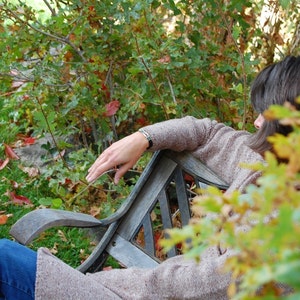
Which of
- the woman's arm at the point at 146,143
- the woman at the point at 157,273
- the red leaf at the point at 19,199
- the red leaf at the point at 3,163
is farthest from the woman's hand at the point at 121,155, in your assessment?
the red leaf at the point at 3,163

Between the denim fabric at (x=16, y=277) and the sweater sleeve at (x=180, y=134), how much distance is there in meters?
0.64

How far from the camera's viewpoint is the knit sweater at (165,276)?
194 cm

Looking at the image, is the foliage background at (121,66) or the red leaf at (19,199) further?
the red leaf at (19,199)

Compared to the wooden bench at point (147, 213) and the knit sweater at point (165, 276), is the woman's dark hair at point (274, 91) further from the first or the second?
the wooden bench at point (147, 213)

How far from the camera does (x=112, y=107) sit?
3.37 metres

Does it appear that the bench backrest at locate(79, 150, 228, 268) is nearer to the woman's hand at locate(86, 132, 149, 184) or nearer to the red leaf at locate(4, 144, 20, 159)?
the woman's hand at locate(86, 132, 149, 184)

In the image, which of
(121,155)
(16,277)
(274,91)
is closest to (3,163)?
(121,155)

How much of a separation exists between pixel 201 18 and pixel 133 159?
1217 mm

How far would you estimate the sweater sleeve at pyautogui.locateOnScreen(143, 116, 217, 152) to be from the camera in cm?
242

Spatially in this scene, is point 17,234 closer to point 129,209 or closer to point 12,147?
point 129,209

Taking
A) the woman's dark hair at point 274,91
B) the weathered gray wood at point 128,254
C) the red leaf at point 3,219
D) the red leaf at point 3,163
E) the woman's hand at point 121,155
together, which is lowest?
the red leaf at point 3,219

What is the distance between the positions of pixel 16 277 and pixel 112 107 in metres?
1.47

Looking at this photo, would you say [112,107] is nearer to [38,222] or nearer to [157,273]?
[38,222]

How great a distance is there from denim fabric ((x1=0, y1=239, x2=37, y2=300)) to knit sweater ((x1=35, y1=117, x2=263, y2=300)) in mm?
38
